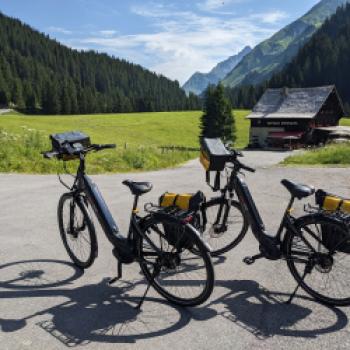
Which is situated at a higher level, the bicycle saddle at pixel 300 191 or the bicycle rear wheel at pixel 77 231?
the bicycle saddle at pixel 300 191

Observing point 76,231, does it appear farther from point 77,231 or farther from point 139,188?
point 139,188

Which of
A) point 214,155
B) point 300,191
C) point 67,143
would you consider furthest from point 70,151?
point 300,191

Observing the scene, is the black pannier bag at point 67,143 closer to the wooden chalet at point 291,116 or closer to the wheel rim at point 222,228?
the wheel rim at point 222,228

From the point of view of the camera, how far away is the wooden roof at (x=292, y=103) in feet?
211

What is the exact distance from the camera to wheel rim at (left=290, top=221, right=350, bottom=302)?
4578 mm

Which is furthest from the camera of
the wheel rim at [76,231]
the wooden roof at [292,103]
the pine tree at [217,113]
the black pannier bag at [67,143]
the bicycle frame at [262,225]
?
the wooden roof at [292,103]

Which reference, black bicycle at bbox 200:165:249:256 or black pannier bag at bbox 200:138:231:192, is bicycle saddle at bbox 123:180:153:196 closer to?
black pannier bag at bbox 200:138:231:192

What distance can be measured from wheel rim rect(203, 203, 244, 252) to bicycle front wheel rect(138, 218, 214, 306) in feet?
3.88

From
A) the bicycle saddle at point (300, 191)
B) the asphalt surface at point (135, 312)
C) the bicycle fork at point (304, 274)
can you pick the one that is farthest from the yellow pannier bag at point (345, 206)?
the asphalt surface at point (135, 312)

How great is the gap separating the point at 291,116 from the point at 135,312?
62992 millimetres

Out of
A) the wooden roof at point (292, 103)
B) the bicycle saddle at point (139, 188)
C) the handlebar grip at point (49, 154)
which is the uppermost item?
the wooden roof at point (292, 103)

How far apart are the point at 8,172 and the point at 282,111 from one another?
186 feet

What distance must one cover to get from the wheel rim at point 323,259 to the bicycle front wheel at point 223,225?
1.42 meters

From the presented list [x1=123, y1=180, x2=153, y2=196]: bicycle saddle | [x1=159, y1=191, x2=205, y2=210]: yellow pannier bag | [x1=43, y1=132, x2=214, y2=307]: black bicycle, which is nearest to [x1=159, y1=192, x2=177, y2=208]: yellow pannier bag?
[x1=159, y1=191, x2=205, y2=210]: yellow pannier bag
